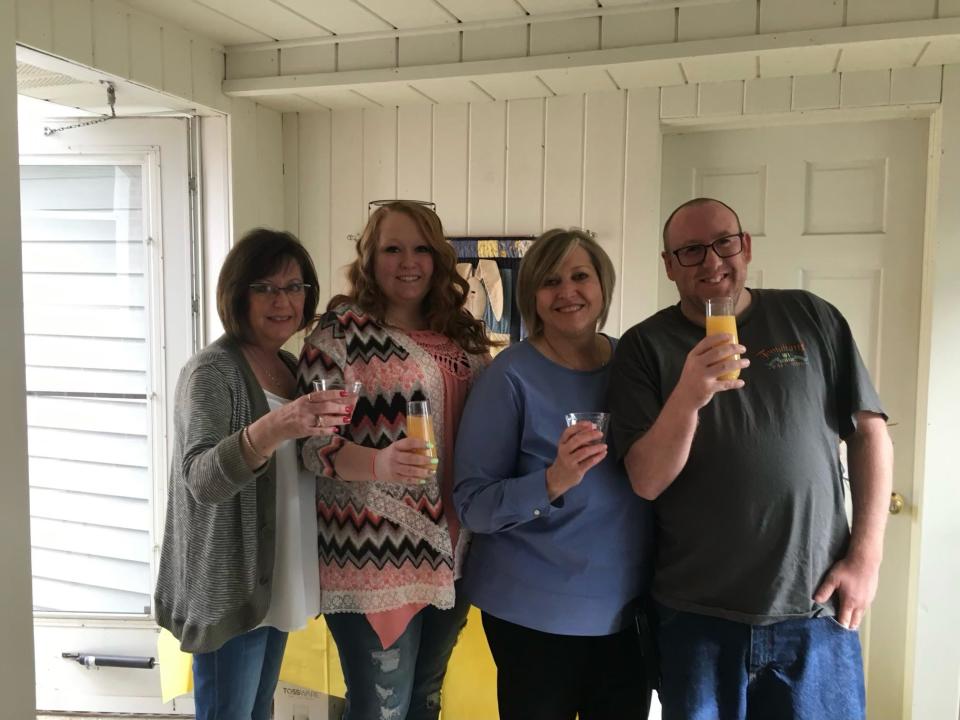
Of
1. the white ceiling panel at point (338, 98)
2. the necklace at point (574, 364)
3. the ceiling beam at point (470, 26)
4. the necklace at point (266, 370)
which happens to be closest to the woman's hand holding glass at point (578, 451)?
the necklace at point (574, 364)

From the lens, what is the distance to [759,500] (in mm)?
1453

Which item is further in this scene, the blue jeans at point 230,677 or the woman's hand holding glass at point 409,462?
the blue jeans at point 230,677

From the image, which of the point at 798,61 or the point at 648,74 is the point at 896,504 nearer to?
the point at 798,61

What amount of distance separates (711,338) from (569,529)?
1.69 feet

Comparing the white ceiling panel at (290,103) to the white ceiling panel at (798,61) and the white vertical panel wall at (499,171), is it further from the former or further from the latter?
the white ceiling panel at (798,61)

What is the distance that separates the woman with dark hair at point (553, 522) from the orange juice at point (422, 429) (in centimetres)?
10

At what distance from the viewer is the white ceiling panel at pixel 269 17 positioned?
94.3 inches

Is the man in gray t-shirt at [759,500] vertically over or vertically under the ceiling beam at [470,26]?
under

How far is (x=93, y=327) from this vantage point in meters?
3.01

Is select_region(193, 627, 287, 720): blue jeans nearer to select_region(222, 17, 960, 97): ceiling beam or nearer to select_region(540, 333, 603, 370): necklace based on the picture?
select_region(540, 333, 603, 370): necklace

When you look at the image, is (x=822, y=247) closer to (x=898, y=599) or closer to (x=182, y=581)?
(x=898, y=599)

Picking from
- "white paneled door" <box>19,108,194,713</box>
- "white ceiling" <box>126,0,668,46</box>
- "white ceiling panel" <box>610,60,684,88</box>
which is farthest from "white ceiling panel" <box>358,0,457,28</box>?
"white paneled door" <box>19,108,194,713</box>

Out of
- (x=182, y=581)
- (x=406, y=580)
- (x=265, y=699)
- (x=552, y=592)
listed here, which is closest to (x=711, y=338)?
(x=552, y=592)

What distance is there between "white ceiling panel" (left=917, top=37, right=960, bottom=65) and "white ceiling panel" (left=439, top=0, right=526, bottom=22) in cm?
130
